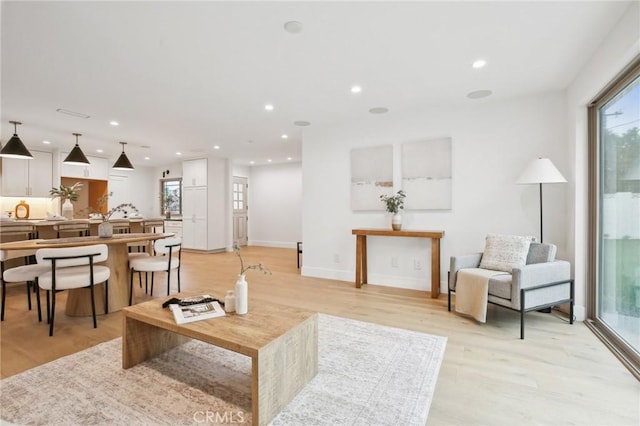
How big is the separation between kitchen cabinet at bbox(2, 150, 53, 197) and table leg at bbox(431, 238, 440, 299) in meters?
8.10

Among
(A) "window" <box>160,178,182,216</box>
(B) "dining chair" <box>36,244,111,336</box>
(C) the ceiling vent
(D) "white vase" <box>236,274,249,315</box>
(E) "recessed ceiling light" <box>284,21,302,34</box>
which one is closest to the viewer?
(D) "white vase" <box>236,274,249,315</box>

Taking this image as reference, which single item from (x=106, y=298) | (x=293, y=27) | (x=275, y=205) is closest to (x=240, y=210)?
(x=275, y=205)

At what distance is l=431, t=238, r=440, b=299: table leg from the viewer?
3.84 meters

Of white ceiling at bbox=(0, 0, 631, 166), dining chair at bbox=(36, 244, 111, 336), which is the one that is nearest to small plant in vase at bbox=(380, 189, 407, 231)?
white ceiling at bbox=(0, 0, 631, 166)

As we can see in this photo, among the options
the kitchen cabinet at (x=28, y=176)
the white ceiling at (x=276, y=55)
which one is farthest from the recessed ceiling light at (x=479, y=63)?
the kitchen cabinet at (x=28, y=176)

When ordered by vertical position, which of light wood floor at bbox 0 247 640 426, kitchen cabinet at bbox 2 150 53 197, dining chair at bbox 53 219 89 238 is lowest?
light wood floor at bbox 0 247 640 426

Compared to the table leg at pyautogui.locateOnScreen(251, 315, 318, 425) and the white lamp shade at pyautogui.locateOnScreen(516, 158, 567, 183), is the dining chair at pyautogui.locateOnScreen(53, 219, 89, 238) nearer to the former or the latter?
the table leg at pyautogui.locateOnScreen(251, 315, 318, 425)

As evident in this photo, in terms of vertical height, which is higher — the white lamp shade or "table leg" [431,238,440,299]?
the white lamp shade

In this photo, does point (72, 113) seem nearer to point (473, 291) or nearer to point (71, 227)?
point (71, 227)

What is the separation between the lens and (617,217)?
8.57 ft

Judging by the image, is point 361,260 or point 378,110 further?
point 361,260

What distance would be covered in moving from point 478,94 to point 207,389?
408 cm

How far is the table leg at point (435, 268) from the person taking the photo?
151 inches

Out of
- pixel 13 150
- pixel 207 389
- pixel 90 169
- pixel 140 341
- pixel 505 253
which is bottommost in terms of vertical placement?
pixel 207 389
